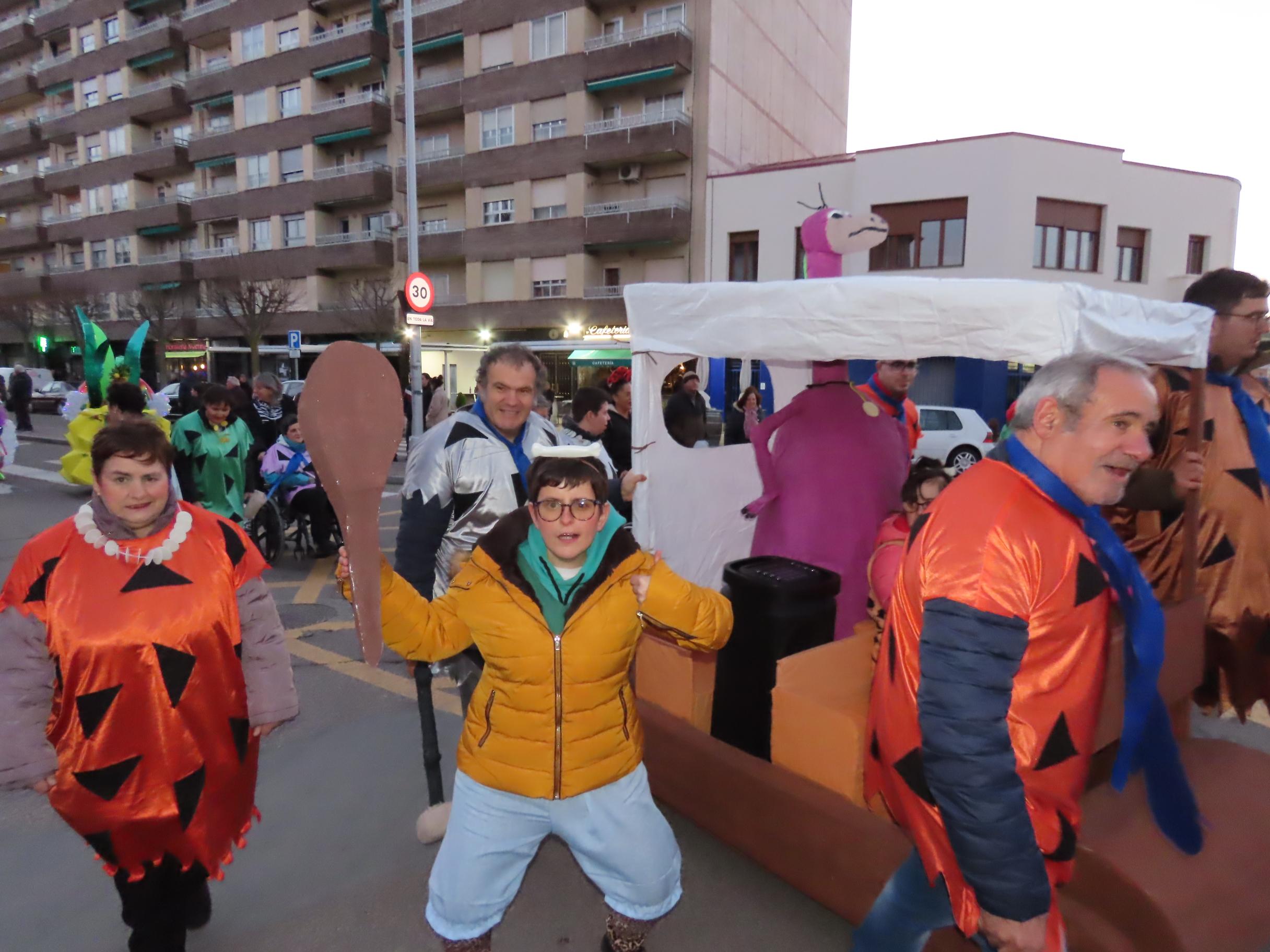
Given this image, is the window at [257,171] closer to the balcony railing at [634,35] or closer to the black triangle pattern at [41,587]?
the balcony railing at [634,35]

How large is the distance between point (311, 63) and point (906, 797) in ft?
125

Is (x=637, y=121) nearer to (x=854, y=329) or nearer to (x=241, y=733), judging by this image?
(x=854, y=329)

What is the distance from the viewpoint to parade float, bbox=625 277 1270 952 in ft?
5.88

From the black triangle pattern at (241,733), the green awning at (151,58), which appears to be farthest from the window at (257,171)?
the black triangle pattern at (241,733)

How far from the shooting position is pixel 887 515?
380 centimetres

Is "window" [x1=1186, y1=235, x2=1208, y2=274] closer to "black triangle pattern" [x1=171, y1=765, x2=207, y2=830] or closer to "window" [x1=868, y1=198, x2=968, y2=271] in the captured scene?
"window" [x1=868, y1=198, x2=968, y2=271]

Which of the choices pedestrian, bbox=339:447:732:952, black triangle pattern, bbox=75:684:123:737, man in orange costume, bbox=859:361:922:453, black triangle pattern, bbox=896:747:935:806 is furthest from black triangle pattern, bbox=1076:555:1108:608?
man in orange costume, bbox=859:361:922:453

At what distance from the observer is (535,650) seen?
1.90m

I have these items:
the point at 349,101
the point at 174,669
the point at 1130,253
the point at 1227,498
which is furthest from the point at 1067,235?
the point at 349,101

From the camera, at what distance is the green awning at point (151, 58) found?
3684 cm

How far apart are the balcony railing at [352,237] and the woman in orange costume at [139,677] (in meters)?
32.0

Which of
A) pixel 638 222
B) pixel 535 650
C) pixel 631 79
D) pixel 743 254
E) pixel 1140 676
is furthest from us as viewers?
pixel 638 222

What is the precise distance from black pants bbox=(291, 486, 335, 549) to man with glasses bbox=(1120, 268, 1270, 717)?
6.78 meters

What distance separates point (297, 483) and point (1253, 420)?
7.43 meters
